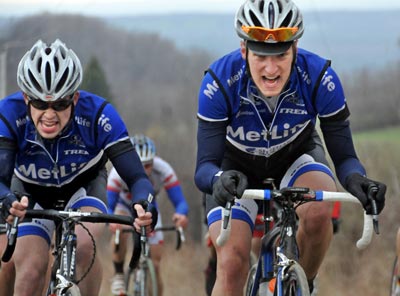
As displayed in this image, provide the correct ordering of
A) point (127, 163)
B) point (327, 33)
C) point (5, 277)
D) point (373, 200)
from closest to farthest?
point (373, 200)
point (127, 163)
point (5, 277)
point (327, 33)

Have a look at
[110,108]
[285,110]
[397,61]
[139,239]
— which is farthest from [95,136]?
[397,61]

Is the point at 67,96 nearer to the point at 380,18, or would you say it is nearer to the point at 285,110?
the point at 285,110

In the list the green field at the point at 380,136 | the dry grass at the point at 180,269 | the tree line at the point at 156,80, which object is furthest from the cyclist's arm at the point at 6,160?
the green field at the point at 380,136

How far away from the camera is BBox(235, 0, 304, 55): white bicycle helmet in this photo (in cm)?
697

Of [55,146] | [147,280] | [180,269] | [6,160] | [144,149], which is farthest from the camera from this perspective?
[180,269]

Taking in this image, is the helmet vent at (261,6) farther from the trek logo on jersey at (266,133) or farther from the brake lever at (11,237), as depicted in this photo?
the brake lever at (11,237)

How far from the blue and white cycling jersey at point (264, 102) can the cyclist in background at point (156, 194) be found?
5524mm

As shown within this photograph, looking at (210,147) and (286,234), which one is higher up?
(210,147)

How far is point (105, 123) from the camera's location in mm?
7637

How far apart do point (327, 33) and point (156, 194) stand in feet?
31.0

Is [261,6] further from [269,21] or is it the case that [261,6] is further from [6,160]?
[6,160]

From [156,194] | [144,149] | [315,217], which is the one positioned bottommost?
[315,217]

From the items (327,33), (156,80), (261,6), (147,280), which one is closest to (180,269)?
(147,280)

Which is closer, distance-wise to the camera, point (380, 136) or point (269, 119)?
point (269, 119)
